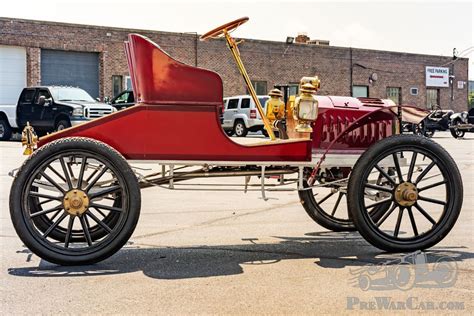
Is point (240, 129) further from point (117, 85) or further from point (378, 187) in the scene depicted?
point (378, 187)

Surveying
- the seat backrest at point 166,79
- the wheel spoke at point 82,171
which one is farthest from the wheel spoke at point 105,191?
the seat backrest at point 166,79

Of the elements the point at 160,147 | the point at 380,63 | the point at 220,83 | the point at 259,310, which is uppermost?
the point at 380,63

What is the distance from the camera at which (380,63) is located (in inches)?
1759

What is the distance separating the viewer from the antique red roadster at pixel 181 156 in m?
4.87

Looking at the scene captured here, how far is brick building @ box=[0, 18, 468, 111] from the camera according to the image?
104 feet

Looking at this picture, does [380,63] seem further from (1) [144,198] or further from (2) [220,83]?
(2) [220,83]

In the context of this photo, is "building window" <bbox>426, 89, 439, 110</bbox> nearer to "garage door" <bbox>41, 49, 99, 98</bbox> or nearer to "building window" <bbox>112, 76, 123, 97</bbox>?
"building window" <bbox>112, 76, 123, 97</bbox>

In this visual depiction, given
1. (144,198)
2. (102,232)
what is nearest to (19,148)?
(144,198)

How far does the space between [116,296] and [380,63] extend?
4241cm

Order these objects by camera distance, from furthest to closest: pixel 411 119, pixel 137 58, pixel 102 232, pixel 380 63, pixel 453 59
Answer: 1. pixel 453 59
2. pixel 380 63
3. pixel 411 119
4. pixel 102 232
5. pixel 137 58

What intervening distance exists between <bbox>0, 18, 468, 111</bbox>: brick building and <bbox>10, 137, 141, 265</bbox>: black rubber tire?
2441 centimetres

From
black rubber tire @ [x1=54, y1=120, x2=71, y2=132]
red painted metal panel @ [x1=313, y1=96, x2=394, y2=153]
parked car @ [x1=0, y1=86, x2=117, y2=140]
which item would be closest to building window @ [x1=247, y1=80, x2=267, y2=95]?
parked car @ [x1=0, y1=86, x2=117, y2=140]

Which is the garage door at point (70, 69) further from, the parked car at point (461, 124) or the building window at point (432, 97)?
the building window at point (432, 97)

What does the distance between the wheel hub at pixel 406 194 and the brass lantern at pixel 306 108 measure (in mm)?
863
